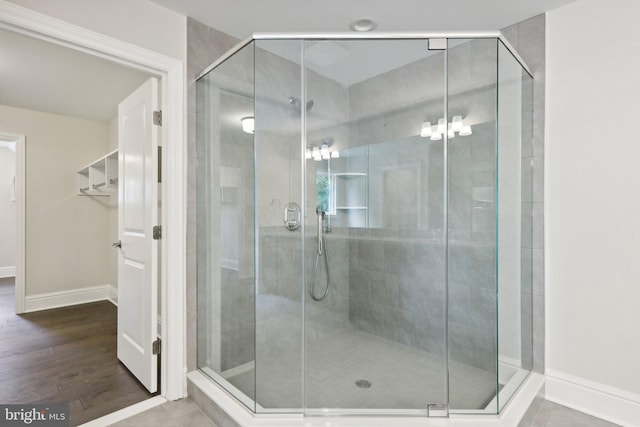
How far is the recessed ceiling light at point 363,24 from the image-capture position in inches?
88.7

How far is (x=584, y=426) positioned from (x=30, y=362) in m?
3.79

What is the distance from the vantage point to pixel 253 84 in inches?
73.2

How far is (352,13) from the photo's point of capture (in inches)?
84.9

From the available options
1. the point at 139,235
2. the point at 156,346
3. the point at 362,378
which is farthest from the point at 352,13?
the point at 156,346

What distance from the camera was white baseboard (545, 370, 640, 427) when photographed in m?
1.87

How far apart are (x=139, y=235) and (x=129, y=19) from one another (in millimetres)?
1305

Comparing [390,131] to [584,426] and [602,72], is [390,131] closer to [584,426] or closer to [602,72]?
[602,72]

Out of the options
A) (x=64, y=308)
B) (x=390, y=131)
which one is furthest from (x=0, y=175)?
(x=390, y=131)

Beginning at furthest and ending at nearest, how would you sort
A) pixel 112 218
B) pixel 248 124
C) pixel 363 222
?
pixel 112 218 → pixel 363 222 → pixel 248 124

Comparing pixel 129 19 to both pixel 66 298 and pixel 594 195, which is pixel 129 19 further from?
pixel 66 298

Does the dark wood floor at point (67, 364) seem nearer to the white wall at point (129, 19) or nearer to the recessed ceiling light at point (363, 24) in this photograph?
the white wall at point (129, 19)

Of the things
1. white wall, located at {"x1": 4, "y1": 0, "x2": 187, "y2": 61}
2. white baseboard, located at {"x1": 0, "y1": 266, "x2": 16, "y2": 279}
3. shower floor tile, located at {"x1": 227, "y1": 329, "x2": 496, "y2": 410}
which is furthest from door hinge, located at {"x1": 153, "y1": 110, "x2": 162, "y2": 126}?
white baseboard, located at {"x1": 0, "y1": 266, "x2": 16, "y2": 279}

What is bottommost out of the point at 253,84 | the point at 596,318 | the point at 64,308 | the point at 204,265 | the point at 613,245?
the point at 64,308

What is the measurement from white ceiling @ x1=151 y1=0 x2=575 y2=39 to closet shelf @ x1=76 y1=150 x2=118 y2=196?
224 centimetres
